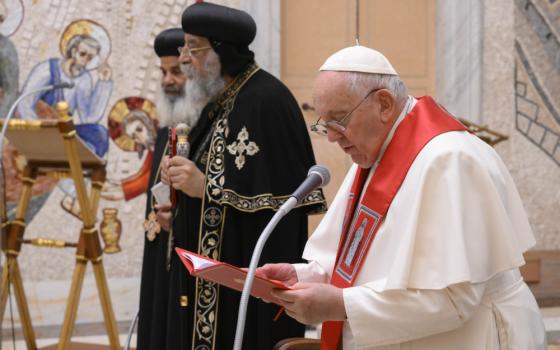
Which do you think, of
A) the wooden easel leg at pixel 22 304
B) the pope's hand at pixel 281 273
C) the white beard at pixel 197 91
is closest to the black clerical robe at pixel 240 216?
the white beard at pixel 197 91

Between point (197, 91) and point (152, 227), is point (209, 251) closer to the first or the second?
point (152, 227)

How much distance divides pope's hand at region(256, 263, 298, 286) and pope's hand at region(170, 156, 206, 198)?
1093 mm

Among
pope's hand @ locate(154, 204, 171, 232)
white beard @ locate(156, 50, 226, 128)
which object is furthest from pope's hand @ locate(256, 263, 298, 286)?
white beard @ locate(156, 50, 226, 128)

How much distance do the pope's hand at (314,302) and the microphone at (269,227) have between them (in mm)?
127

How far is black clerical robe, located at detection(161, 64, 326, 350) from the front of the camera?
13.3ft

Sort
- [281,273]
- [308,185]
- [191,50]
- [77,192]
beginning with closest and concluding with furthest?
[308,185], [281,273], [191,50], [77,192]

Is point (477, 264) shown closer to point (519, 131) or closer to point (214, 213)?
point (214, 213)

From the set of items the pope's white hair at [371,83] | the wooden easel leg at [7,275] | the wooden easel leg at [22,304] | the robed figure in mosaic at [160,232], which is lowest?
the wooden easel leg at [22,304]

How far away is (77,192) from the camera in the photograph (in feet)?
16.8

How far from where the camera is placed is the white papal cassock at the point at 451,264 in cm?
250

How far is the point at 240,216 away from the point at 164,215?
1.23 ft

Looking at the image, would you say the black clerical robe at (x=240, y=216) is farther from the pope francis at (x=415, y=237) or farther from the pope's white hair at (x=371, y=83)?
the pope's white hair at (x=371, y=83)

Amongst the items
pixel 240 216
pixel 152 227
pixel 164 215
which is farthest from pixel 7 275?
pixel 240 216

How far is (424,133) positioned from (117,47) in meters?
4.92
